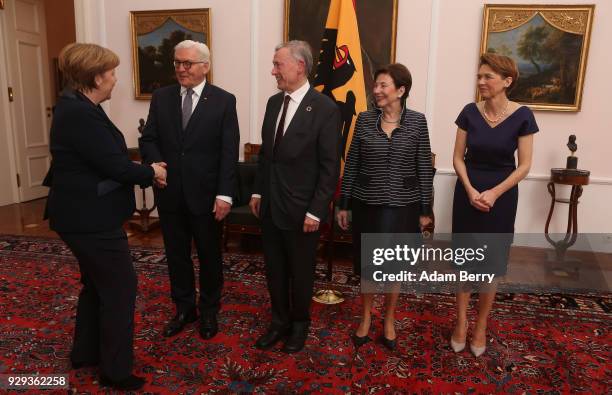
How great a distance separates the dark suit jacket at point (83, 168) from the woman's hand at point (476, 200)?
1652 millimetres

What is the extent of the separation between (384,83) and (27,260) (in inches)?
131

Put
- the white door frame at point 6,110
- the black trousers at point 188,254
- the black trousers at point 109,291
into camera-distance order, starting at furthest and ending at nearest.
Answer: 1. the white door frame at point 6,110
2. the black trousers at point 188,254
3. the black trousers at point 109,291

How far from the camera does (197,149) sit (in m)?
2.41

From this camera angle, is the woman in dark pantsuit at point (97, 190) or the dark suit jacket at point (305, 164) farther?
the dark suit jacket at point (305, 164)

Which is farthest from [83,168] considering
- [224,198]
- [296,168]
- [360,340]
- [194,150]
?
[360,340]

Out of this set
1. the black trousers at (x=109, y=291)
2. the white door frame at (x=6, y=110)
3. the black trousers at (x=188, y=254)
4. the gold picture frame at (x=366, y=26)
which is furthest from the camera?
the white door frame at (x=6, y=110)

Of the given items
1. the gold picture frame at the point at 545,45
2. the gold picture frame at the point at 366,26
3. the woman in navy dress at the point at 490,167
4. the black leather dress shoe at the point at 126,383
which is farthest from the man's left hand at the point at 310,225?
the gold picture frame at the point at 545,45

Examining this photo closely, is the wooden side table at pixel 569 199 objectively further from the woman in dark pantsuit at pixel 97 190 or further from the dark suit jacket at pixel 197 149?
the woman in dark pantsuit at pixel 97 190

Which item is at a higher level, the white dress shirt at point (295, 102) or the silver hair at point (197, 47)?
the silver hair at point (197, 47)

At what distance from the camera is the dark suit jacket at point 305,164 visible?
227 centimetres

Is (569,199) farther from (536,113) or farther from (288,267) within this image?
(288,267)

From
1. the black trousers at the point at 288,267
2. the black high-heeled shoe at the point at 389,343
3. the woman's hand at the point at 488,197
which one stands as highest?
the woman's hand at the point at 488,197

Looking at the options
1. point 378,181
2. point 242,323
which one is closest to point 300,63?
point 378,181

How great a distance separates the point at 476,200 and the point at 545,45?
104 inches
